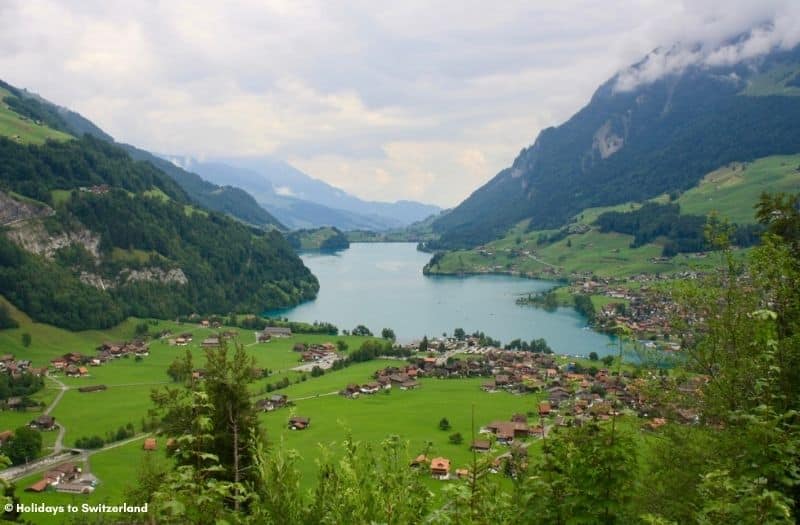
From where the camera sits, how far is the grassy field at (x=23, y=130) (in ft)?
474

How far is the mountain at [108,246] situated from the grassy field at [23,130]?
0.39m

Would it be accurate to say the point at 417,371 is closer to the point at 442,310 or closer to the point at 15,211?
the point at 442,310

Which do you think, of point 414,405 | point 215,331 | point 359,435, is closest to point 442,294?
point 215,331

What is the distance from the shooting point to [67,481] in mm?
41781

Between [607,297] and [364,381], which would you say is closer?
[364,381]

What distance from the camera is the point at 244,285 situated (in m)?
155

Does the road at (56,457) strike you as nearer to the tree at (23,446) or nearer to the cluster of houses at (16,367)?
the tree at (23,446)

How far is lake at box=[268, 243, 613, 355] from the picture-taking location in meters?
106

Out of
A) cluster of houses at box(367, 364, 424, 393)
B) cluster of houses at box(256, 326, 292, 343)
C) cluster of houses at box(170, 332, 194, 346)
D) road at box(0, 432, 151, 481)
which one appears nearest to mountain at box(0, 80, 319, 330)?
cluster of houses at box(170, 332, 194, 346)

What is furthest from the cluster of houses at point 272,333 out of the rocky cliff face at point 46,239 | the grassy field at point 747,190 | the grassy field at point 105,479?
the grassy field at point 747,190

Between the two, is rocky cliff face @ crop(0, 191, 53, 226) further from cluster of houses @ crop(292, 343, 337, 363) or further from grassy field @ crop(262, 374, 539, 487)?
grassy field @ crop(262, 374, 539, 487)

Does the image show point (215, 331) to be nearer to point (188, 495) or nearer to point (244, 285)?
point (244, 285)

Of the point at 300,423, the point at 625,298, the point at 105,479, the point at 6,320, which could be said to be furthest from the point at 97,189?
the point at 625,298

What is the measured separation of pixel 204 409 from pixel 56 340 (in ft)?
324
